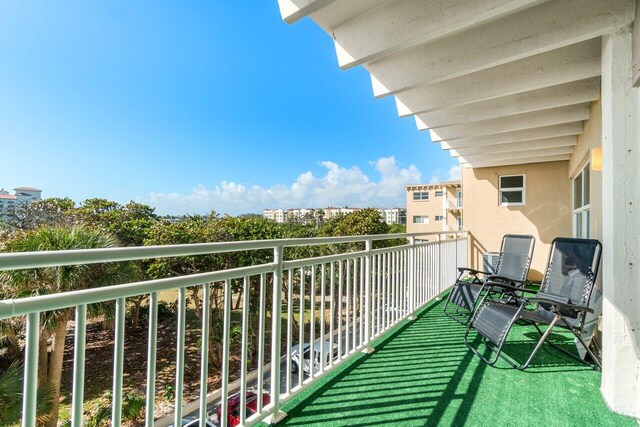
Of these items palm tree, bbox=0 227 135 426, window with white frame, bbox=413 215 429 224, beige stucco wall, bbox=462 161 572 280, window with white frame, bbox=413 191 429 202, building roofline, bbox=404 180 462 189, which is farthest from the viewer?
window with white frame, bbox=413 191 429 202

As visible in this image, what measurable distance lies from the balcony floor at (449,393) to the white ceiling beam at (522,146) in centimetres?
360

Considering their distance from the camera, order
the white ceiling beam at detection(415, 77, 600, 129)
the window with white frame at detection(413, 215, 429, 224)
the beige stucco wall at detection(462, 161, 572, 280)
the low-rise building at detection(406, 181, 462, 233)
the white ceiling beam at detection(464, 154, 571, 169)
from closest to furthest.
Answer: the white ceiling beam at detection(415, 77, 600, 129) < the white ceiling beam at detection(464, 154, 571, 169) < the beige stucco wall at detection(462, 161, 572, 280) < the low-rise building at detection(406, 181, 462, 233) < the window with white frame at detection(413, 215, 429, 224)

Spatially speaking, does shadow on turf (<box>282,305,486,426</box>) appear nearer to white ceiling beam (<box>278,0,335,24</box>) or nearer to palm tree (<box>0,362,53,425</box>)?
white ceiling beam (<box>278,0,335,24</box>)

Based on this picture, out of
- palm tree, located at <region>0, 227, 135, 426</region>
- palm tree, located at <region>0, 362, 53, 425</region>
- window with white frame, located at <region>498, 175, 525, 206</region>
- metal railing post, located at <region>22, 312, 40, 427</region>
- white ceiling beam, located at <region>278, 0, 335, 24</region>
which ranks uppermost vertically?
white ceiling beam, located at <region>278, 0, 335, 24</region>

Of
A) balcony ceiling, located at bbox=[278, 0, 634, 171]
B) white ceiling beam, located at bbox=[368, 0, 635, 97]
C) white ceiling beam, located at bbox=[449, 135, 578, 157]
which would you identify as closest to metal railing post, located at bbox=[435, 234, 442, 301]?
balcony ceiling, located at bbox=[278, 0, 634, 171]

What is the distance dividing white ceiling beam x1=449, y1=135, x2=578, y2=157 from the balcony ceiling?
135 centimetres

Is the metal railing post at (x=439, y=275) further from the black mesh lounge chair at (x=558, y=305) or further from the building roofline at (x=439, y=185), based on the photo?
the building roofline at (x=439, y=185)

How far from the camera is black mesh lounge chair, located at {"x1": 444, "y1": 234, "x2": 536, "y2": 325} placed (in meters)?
3.82

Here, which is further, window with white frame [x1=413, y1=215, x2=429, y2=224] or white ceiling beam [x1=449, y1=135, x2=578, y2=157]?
window with white frame [x1=413, y1=215, x2=429, y2=224]

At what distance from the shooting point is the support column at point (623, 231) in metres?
1.91

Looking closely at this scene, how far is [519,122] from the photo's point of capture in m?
4.12

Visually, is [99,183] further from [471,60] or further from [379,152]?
[471,60]

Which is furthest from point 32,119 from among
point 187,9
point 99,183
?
point 187,9

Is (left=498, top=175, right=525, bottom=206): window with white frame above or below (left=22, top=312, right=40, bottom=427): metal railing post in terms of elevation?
above
